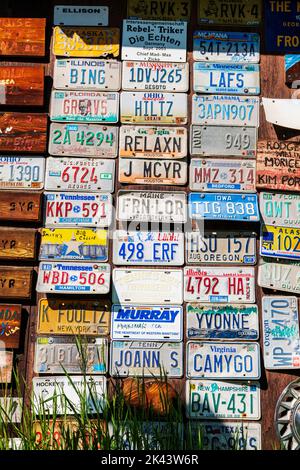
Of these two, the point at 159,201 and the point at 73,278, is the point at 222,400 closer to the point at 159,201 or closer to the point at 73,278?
the point at 73,278

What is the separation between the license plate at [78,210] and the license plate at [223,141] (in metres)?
0.95

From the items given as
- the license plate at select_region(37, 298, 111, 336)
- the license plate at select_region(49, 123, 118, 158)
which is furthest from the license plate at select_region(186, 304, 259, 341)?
the license plate at select_region(49, 123, 118, 158)

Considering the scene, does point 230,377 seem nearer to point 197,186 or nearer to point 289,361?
point 289,361

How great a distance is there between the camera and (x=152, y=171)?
519 centimetres

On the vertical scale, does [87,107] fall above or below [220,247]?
above

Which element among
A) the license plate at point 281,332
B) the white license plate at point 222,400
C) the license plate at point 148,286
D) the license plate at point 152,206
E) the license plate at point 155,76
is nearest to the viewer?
the white license plate at point 222,400

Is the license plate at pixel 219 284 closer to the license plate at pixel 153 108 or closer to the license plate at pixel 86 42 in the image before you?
the license plate at pixel 153 108

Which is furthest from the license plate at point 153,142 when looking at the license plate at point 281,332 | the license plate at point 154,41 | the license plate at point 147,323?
the license plate at point 281,332

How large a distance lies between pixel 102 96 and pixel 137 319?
2.06 m

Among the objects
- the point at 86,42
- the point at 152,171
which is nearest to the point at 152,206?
the point at 152,171

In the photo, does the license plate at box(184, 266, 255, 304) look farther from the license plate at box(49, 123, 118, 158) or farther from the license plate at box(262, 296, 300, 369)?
the license plate at box(49, 123, 118, 158)

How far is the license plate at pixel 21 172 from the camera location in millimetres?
5176

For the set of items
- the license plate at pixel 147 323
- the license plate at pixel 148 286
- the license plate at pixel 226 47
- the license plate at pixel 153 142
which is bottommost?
the license plate at pixel 147 323

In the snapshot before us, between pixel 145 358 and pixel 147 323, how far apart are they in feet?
0.95
